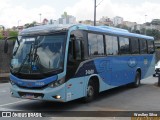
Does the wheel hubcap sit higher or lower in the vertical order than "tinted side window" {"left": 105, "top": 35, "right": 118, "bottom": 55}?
lower

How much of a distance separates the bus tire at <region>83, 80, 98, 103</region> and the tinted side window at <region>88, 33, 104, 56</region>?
1.14 m

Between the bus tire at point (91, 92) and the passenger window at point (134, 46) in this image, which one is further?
the passenger window at point (134, 46)

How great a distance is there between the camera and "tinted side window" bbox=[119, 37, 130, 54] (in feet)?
52.8

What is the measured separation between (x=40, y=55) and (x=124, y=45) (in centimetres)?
649

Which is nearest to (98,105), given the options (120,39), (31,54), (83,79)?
(83,79)

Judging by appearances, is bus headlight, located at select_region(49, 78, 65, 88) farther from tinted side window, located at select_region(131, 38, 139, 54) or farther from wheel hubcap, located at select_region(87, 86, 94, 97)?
tinted side window, located at select_region(131, 38, 139, 54)

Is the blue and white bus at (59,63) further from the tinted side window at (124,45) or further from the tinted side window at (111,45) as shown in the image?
the tinted side window at (124,45)

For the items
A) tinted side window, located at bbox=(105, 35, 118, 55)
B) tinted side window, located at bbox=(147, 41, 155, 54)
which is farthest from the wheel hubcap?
tinted side window, located at bbox=(147, 41, 155, 54)

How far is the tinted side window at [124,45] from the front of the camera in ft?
52.8

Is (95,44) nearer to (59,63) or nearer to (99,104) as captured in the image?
(99,104)

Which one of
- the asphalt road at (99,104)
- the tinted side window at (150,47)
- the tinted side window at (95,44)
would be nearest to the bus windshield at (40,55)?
the asphalt road at (99,104)

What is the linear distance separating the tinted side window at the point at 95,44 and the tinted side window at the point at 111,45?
24.1 inches

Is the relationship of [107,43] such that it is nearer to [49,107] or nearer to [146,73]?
[49,107]

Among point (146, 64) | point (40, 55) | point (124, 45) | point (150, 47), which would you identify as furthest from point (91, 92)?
point (150, 47)
